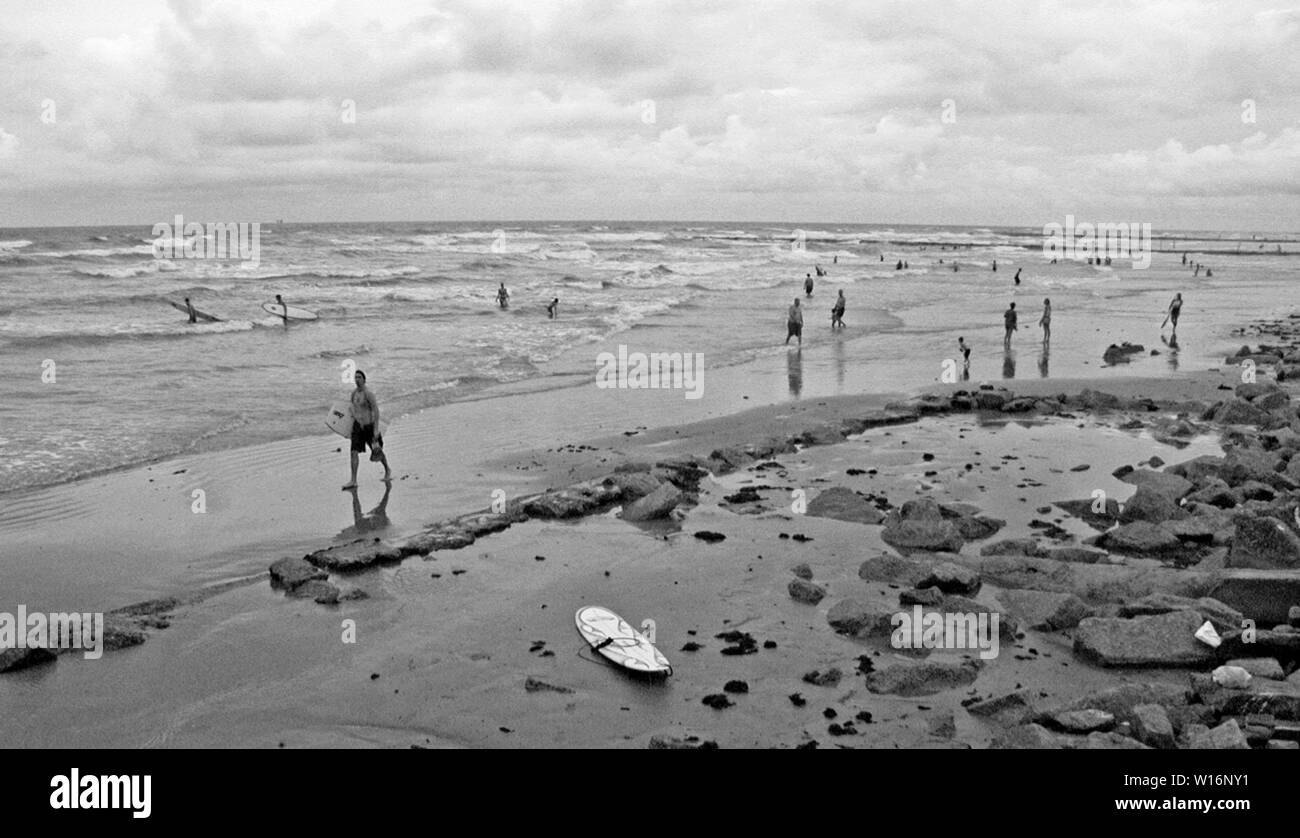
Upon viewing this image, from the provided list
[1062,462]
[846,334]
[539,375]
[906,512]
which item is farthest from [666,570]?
[846,334]

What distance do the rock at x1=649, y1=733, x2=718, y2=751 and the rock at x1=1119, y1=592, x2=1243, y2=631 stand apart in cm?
432

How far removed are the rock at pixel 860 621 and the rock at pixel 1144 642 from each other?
160 centimetres

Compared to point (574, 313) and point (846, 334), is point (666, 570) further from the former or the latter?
point (574, 313)

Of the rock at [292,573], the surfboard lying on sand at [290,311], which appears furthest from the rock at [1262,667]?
the surfboard lying on sand at [290,311]

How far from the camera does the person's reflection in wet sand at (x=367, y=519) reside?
1233cm

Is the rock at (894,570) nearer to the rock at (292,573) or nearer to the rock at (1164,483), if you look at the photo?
the rock at (1164,483)

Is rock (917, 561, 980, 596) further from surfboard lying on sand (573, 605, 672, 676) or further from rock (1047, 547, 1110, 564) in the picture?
surfboard lying on sand (573, 605, 672, 676)

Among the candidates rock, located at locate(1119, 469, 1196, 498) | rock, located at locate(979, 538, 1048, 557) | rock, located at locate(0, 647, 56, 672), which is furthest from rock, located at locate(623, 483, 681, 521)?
rock, located at locate(0, 647, 56, 672)

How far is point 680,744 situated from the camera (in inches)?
264

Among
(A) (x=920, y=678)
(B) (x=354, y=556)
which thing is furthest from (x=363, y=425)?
(A) (x=920, y=678)

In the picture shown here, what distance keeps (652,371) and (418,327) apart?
41.3ft

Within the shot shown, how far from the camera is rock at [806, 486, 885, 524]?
12.2 meters

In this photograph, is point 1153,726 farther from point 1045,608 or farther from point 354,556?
point 354,556
